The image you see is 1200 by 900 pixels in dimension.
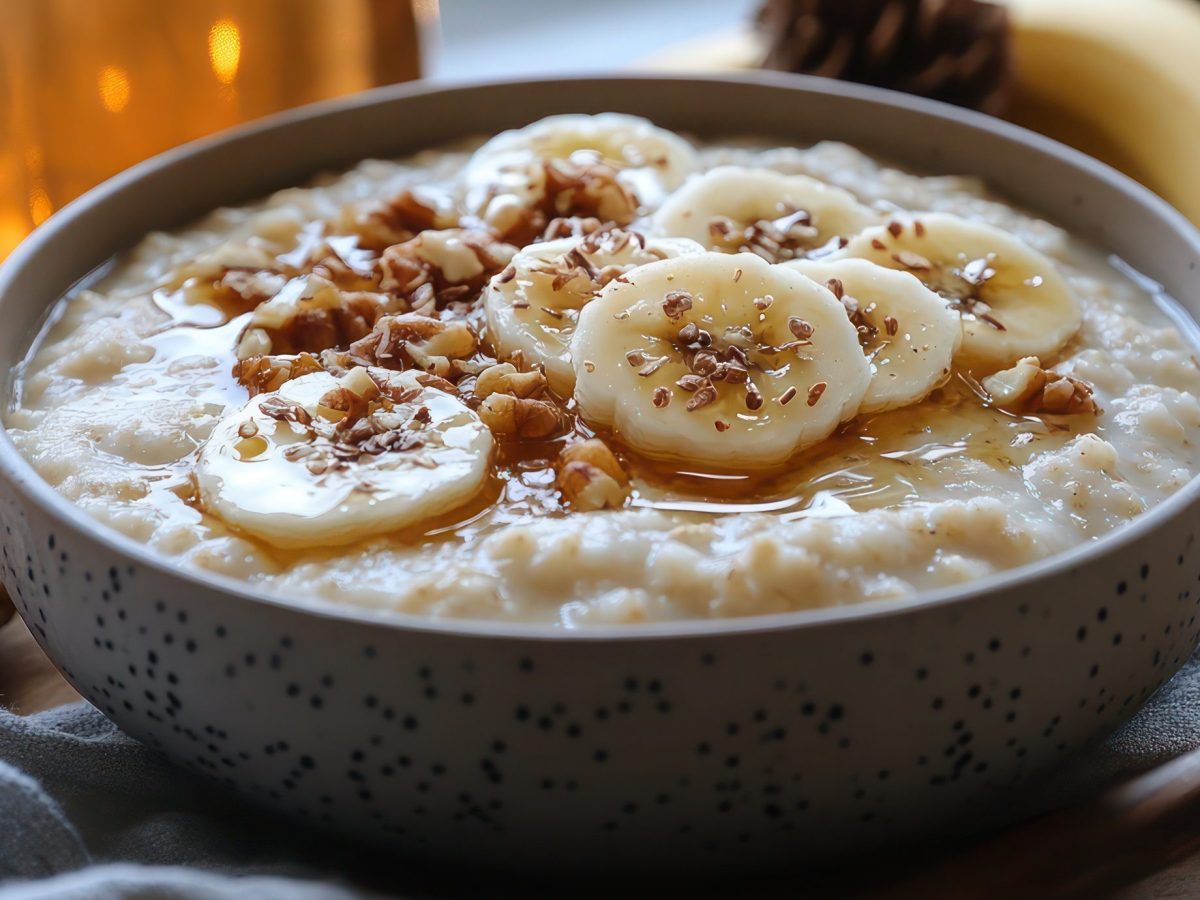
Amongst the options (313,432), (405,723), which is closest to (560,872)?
(405,723)

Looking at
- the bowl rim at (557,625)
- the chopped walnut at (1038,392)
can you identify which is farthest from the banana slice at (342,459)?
the chopped walnut at (1038,392)

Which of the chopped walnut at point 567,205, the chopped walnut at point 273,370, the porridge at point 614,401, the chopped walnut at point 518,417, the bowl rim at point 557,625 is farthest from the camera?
the chopped walnut at point 567,205

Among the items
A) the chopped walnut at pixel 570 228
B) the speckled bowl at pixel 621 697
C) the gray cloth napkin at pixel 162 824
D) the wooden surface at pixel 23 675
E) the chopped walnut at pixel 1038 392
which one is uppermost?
the chopped walnut at pixel 570 228

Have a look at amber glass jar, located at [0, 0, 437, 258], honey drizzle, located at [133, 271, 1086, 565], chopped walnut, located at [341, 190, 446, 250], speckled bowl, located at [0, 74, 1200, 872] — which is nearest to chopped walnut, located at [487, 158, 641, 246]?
chopped walnut, located at [341, 190, 446, 250]

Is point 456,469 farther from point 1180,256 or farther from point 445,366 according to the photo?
point 1180,256

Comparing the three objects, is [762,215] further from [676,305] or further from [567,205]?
[676,305]

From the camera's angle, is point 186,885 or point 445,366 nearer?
point 186,885

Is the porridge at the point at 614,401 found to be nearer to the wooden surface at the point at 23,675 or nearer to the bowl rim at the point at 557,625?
the bowl rim at the point at 557,625
